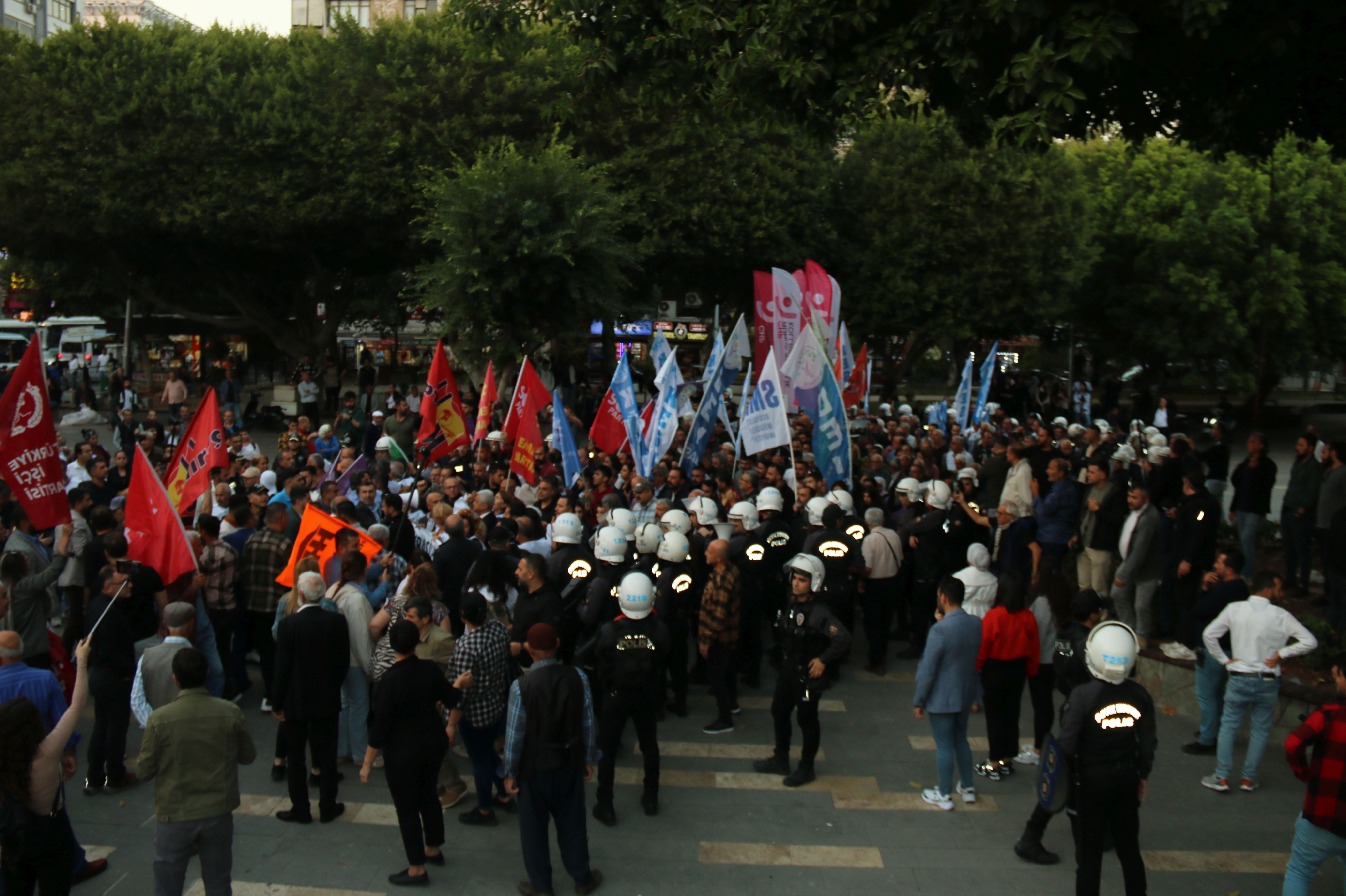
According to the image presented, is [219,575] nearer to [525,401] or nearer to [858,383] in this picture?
[525,401]

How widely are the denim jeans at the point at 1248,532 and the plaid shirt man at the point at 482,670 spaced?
815 cm

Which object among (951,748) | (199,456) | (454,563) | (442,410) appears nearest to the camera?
(951,748)

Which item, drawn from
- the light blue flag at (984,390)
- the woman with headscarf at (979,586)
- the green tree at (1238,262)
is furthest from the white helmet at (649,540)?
the green tree at (1238,262)

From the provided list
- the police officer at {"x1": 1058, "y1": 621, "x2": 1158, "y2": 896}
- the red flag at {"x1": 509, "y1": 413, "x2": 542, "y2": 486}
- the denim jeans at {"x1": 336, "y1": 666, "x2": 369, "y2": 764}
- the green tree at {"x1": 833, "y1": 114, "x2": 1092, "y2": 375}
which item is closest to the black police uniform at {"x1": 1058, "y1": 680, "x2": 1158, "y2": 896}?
the police officer at {"x1": 1058, "y1": 621, "x2": 1158, "y2": 896}

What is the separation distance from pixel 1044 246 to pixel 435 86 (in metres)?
16.3

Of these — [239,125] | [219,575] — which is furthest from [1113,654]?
[239,125]

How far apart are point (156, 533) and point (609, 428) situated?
290 inches

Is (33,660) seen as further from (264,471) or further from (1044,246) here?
(1044,246)

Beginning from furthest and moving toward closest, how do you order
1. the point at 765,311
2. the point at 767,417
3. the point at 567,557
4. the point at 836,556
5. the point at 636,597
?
the point at 765,311 → the point at 767,417 → the point at 836,556 → the point at 567,557 → the point at 636,597

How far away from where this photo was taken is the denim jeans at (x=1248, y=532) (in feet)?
37.5

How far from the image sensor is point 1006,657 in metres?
7.54

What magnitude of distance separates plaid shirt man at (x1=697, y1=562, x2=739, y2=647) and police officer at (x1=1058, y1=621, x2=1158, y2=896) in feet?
10.1

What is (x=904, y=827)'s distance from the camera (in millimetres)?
7117

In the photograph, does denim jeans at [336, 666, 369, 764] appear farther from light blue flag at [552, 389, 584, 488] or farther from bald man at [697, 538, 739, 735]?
light blue flag at [552, 389, 584, 488]
